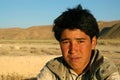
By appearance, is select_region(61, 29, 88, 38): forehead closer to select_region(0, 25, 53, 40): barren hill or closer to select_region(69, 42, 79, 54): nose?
select_region(69, 42, 79, 54): nose

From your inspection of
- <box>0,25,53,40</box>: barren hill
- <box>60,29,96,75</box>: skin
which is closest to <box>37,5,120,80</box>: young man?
<box>60,29,96,75</box>: skin

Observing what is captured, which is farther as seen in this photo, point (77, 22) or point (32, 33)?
point (32, 33)

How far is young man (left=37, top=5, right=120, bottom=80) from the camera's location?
3.60 m

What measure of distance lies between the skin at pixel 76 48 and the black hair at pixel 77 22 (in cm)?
5

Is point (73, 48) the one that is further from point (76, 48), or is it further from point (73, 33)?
point (73, 33)

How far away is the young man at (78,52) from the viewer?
3.60 m

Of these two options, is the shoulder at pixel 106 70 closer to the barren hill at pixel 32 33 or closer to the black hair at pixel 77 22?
the black hair at pixel 77 22

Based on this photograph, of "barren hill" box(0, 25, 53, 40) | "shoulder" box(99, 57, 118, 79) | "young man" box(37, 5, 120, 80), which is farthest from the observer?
"barren hill" box(0, 25, 53, 40)

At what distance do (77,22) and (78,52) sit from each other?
276 mm

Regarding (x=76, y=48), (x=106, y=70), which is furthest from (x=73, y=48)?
(x=106, y=70)

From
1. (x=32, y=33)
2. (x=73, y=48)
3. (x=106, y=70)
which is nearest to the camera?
(x=106, y=70)

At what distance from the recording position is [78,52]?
365cm

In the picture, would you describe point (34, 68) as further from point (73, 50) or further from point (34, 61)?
point (73, 50)

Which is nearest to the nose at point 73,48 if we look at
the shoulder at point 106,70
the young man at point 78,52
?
the young man at point 78,52
